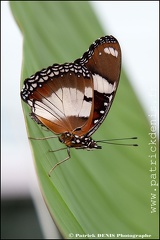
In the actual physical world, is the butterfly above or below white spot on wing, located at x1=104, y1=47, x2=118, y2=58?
below

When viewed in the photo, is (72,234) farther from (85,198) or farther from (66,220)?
(85,198)

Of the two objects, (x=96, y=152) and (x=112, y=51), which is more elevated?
(x=112, y=51)

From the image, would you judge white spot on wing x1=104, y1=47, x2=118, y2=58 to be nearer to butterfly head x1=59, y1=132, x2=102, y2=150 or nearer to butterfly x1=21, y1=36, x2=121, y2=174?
butterfly x1=21, y1=36, x2=121, y2=174

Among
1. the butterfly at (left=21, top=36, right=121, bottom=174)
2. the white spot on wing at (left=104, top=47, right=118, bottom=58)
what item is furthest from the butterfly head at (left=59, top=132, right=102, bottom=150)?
the white spot on wing at (left=104, top=47, right=118, bottom=58)

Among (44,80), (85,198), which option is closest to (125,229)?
(85,198)

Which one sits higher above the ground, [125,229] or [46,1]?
[46,1]

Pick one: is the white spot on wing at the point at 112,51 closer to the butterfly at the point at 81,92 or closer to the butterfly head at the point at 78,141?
the butterfly at the point at 81,92

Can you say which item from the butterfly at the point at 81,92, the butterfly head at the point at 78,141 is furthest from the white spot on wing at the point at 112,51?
the butterfly head at the point at 78,141
